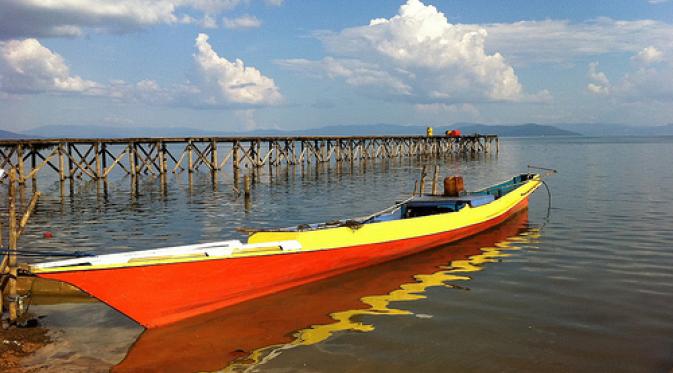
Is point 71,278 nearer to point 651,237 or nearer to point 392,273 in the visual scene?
point 392,273

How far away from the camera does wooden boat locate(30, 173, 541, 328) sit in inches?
351

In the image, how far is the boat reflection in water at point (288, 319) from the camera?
336 inches

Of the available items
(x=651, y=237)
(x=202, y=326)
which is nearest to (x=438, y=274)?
(x=202, y=326)

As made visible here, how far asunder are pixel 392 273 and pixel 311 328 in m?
4.29

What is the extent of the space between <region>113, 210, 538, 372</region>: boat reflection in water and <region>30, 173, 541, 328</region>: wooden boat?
0.27 m

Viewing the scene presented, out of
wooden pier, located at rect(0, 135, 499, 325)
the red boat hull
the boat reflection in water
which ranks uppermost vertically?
wooden pier, located at rect(0, 135, 499, 325)

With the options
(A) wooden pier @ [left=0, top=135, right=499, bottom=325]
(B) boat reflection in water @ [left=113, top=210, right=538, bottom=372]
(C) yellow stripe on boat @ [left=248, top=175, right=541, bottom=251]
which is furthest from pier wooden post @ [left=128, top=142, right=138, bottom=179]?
(B) boat reflection in water @ [left=113, top=210, right=538, bottom=372]

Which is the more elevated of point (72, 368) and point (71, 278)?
point (71, 278)

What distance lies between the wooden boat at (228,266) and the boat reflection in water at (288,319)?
0.27m

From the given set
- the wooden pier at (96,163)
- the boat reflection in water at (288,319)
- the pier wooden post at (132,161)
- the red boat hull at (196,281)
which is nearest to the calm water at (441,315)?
the boat reflection in water at (288,319)

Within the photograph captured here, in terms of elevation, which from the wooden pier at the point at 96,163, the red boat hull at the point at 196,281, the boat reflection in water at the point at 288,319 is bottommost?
the boat reflection in water at the point at 288,319

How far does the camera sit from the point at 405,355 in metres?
8.48

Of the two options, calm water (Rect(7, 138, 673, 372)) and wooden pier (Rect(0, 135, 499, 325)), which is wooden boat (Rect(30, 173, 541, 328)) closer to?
calm water (Rect(7, 138, 673, 372))

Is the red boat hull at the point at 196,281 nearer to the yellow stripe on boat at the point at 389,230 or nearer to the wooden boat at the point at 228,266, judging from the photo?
the wooden boat at the point at 228,266
